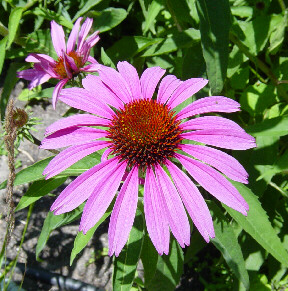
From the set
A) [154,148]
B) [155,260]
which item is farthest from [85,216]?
[155,260]

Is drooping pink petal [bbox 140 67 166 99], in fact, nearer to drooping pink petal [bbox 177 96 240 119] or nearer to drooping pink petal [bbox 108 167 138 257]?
drooping pink petal [bbox 177 96 240 119]

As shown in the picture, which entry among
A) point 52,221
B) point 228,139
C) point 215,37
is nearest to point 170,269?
point 52,221

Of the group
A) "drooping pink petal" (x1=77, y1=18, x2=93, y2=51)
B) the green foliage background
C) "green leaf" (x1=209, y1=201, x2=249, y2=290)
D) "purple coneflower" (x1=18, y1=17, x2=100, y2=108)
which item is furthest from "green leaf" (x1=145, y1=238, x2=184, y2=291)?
"drooping pink petal" (x1=77, y1=18, x2=93, y2=51)

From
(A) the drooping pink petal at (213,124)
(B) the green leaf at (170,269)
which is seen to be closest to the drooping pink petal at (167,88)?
(A) the drooping pink petal at (213,124)

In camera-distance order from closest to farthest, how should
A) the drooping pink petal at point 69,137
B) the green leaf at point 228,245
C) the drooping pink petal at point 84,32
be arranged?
the drooping pink petal at point 69,137 < the green leaf at point 228,245 < the drooping pink petal at point 84,32

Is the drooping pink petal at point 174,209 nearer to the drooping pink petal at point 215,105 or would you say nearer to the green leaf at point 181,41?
the drooping pink petal at point 215,105

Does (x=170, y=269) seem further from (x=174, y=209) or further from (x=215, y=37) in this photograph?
(x=215, y=37)
